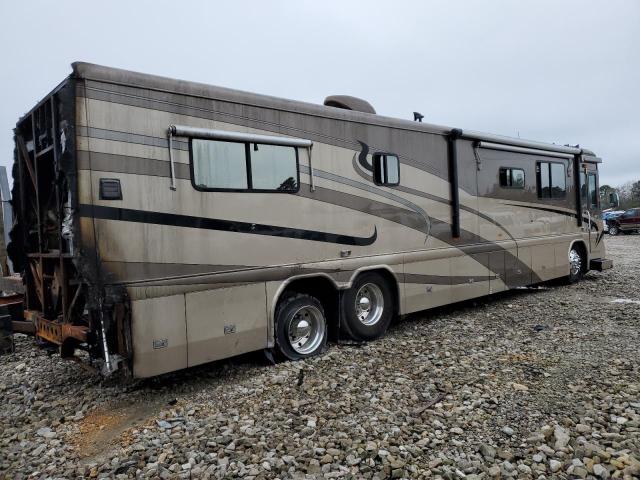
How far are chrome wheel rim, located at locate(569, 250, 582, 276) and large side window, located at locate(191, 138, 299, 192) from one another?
7916 mm

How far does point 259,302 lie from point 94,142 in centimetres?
234

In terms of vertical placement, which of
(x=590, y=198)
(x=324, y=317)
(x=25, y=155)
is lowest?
(x=324, y=317)

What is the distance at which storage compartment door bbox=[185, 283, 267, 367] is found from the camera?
16.8 feet

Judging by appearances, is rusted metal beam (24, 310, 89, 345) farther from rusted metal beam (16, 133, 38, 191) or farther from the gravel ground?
rusted metal beam (16, 133, 38, 191)

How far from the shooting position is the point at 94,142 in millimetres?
4539

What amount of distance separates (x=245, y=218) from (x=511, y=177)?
5801mm

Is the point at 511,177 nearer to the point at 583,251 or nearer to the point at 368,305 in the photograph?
the point at 583,251

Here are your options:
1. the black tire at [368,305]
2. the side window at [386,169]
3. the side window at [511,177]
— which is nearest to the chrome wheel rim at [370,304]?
the black tire at [368,305]

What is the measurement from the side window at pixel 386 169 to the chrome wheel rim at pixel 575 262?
6068 millimetres

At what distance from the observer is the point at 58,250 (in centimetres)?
555

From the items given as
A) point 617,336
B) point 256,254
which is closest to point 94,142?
point 256,254

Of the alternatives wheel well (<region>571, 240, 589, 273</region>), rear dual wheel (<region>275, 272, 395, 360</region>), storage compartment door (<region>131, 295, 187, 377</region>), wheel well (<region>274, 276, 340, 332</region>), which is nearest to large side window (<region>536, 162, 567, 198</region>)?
wheel well (<region>571, 240, 589, 273</region>)

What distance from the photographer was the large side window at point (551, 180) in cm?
1011

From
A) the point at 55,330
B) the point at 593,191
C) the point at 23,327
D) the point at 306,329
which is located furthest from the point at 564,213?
the point at 23,327
